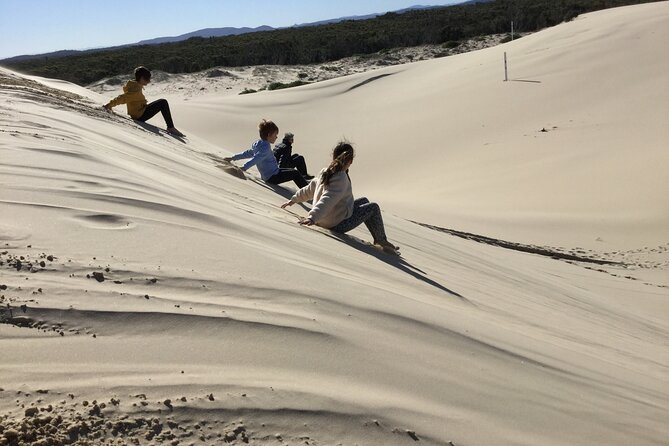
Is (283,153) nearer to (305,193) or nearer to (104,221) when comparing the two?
(305,193)

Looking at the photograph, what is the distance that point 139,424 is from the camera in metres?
1.81

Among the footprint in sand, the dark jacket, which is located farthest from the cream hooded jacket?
the dark jacket

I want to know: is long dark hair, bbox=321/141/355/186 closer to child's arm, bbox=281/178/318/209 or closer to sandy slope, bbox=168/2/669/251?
child's arm, bbox=281/178/318/209

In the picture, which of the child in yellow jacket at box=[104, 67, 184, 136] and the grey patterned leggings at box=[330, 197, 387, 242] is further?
the child in yellow jacket at box=[104, 67, 184, 136]

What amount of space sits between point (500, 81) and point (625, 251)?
11.3 m

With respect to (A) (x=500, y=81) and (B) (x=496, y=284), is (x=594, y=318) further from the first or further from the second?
(A) (x=500, y=81)

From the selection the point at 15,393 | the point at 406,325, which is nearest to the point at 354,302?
the point at 406,325

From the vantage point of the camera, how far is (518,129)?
1525 centimetres

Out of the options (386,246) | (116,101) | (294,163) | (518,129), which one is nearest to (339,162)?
(386,246)

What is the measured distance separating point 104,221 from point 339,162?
6.82ft

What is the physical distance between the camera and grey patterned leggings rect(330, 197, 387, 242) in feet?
16.2

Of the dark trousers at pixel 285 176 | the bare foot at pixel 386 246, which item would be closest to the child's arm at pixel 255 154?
the dark trousers at pixel 285 176

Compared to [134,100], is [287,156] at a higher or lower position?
lower

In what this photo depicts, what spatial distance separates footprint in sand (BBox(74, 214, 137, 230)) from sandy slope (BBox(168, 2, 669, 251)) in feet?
21.8
